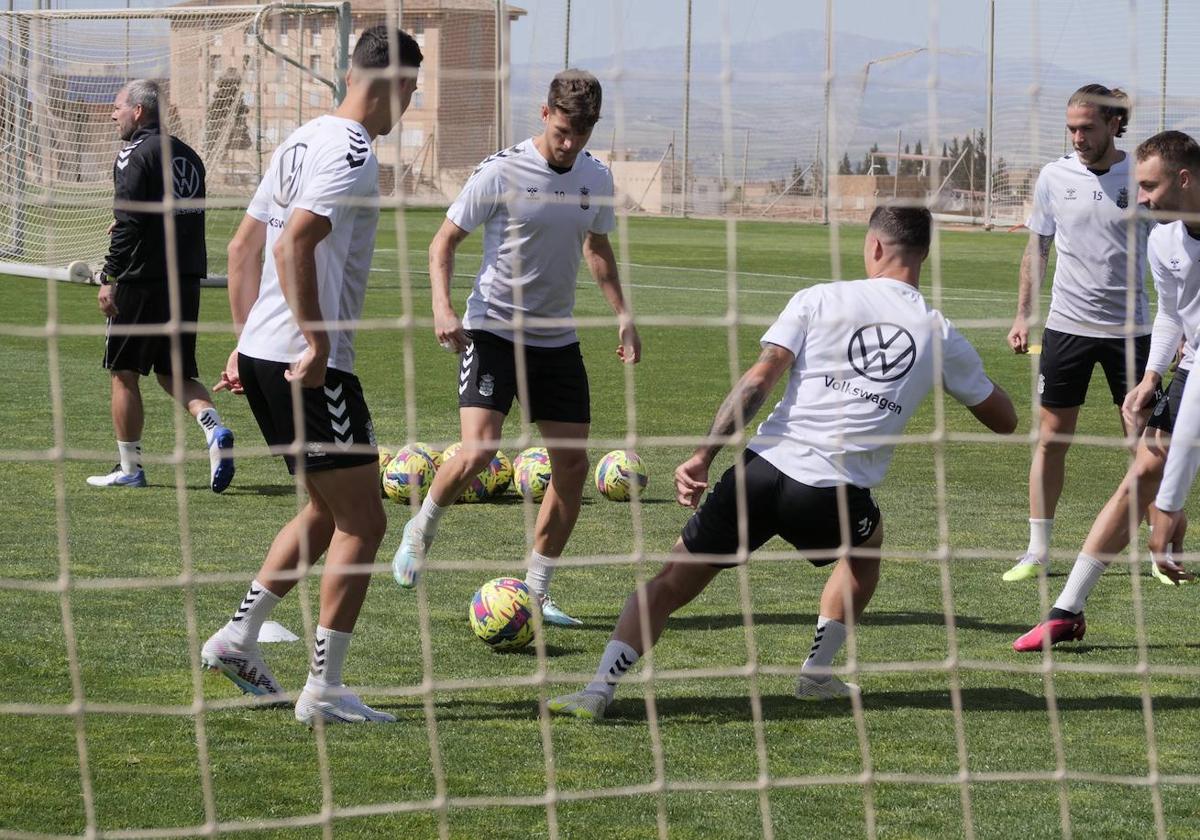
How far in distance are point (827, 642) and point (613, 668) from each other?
0.79 m

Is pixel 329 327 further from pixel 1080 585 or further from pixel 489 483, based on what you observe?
pixel 489 483

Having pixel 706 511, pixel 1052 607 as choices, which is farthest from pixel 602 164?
pixel 1052 607

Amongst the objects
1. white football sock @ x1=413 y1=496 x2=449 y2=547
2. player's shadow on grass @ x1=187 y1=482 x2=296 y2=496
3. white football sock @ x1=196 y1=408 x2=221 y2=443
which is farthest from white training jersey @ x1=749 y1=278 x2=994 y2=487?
white football sock @ x1=196 y1=408 x2=221 y2=443

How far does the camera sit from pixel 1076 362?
7.48 m

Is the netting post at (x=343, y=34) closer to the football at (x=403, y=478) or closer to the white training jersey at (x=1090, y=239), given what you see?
the football at (x=403, y=478)

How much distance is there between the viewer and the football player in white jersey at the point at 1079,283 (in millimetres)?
7273

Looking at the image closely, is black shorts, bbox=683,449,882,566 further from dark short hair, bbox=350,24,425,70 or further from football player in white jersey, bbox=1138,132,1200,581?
dark short hair, bbox=350,24,425,70

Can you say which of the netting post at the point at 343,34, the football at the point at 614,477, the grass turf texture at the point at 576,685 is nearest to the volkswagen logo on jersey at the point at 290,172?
the grass turf texture at the point at 576,685

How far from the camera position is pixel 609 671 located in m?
Result: 5.23

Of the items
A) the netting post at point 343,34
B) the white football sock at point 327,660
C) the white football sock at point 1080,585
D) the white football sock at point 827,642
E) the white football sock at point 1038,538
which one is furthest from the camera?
the netting post at point 343,34

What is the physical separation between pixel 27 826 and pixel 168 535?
3.72 meters

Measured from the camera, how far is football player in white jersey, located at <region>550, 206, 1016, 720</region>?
16.8ft

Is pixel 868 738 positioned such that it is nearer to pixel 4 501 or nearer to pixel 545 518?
pixel 545 518

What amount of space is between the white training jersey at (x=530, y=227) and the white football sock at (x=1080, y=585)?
2.18m
